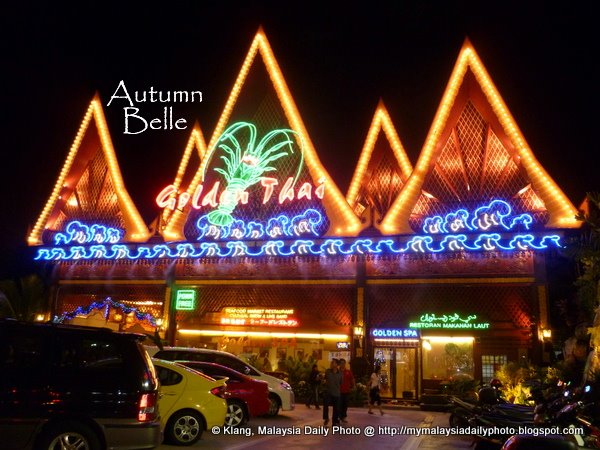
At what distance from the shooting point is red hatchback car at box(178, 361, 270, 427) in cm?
1175

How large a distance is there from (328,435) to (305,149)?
13.4m

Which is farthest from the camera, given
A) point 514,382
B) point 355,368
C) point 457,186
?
point 457,186

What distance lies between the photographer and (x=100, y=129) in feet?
85.6

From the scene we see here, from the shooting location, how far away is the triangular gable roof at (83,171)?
79.7 feet

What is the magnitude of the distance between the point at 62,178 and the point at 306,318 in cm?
1338

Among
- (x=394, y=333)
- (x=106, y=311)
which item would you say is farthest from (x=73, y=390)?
(x=106, y=311)

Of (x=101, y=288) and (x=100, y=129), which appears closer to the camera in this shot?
(x=101, y=288)

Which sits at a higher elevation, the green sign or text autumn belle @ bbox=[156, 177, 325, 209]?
text autumn belle @ bbox=[156, 177, 325, 209]

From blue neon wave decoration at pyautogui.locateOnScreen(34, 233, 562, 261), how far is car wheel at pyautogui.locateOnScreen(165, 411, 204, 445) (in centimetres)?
1140

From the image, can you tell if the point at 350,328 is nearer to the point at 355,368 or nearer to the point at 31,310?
the point at 355,368

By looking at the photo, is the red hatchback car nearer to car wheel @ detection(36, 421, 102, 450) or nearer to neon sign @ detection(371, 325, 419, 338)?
car wheel @ detection(36, 421, 102, 450)

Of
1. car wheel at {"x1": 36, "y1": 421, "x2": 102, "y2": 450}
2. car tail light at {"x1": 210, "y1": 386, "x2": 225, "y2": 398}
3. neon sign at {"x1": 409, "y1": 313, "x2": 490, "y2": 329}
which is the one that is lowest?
car wheel at {"x1": 36, "y1": 421, "x2": 102, "y2": 450}

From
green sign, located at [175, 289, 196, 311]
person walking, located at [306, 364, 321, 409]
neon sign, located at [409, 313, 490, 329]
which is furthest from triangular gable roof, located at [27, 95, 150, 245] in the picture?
neon sign, located at [409, 313, 490, 329]

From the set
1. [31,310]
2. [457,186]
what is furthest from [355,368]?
Result: [31,310]
